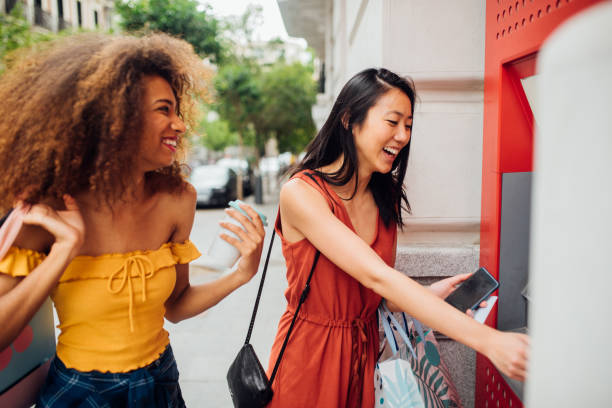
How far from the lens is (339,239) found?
1297mm

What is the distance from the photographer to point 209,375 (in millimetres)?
3521

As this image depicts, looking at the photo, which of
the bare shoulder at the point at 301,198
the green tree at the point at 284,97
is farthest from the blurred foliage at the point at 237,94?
the bare shoulder at the point at 301,198

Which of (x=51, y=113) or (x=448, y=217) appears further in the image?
(x=448, y=217)

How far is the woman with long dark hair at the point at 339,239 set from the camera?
1.46 meters

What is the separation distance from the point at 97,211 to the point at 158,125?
0.33 metres

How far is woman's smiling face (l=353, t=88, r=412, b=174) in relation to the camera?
153 cm

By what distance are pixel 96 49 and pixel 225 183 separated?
1354 centimetres

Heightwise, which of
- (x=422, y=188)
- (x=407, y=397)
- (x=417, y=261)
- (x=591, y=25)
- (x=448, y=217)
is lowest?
(x=407, y=397)

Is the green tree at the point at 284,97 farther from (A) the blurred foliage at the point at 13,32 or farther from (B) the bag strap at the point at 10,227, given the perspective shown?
(B) the bag strap at the point at 10,227

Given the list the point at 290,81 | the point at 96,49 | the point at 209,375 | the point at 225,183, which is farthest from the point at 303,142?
the point at 96,49

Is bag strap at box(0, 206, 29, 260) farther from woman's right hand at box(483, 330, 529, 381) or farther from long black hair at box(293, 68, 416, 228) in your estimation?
woman's right hand at box(483, 330, 529, 381)

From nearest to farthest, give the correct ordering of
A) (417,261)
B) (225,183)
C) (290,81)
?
1. (417,261)
2. (225,183)
3. (290,81)

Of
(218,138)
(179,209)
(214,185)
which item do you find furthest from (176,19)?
(218,138)

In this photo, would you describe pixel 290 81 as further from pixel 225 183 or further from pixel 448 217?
pixel 448 217
